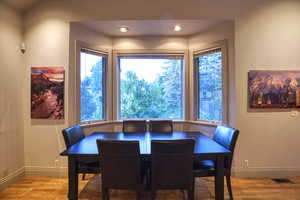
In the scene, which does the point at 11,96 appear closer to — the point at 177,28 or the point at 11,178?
the point at 11,178

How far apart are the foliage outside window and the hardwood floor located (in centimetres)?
118

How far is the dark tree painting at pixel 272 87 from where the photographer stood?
3178 mm

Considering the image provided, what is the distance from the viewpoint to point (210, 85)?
379cm

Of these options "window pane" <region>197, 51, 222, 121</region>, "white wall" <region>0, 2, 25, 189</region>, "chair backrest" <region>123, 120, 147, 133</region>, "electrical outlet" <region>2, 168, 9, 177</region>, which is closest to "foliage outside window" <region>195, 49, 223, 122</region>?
"window pane" <region>197, 51, 222, 121</region>

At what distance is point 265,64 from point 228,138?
63.3 inches

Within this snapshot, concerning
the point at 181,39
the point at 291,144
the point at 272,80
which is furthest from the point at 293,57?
the point at 181,39

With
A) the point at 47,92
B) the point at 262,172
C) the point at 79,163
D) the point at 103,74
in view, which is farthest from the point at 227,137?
the point at 47,92

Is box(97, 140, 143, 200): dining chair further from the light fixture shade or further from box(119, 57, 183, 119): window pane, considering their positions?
the light fixture shade

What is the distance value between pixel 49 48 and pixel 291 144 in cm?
437

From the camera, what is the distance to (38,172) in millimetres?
3236

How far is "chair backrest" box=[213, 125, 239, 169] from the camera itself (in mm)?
2352

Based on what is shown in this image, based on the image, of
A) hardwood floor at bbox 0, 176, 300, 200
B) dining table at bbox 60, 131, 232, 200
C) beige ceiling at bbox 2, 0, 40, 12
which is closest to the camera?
dining table at bbox 60, 131, 232, 200

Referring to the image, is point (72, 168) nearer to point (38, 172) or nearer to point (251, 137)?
point (38, 172)

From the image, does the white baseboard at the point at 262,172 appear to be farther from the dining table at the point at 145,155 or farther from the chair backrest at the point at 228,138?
the dining table at the point at 145,155
